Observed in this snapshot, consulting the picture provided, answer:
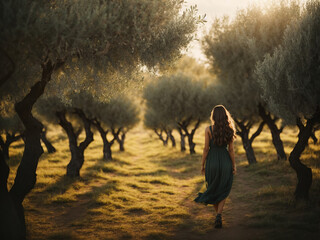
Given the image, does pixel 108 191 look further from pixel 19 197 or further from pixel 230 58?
pixel 230 58

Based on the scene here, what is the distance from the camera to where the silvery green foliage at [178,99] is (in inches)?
1039

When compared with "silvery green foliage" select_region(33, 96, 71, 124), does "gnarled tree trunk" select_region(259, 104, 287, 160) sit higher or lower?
lower

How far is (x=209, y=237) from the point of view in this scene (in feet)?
21.7

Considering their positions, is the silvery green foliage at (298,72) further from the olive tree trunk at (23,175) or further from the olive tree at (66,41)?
the olive tree trunk at (23,175)

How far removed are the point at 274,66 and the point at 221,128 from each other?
12.9 feet

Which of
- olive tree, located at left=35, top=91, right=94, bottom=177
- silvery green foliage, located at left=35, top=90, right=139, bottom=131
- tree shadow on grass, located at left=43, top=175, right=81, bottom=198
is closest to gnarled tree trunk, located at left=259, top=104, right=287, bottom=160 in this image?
silvery green foliage, located at left=35, top=90, right=139, bottom=131

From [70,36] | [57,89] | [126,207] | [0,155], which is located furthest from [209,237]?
[57,89]

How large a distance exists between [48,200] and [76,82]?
17.7 feet

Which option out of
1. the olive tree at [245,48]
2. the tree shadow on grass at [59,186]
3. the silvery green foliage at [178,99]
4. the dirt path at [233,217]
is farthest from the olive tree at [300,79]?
the silvery green foliage at [178,99]

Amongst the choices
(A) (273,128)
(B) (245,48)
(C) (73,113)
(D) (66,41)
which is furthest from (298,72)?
(C) (73,113)

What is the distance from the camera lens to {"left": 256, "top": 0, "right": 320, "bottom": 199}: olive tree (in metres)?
7.86

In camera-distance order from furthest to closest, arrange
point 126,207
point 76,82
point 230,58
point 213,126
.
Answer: point 230,58
point 126,207
point 76,82
point 213,126

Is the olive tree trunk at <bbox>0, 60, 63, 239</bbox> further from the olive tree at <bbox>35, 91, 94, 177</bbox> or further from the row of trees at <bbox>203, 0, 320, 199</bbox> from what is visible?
the row of trees at <bbox>203, 0, 320, 199</bbox>

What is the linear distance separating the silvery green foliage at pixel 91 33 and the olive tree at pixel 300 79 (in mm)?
3425
